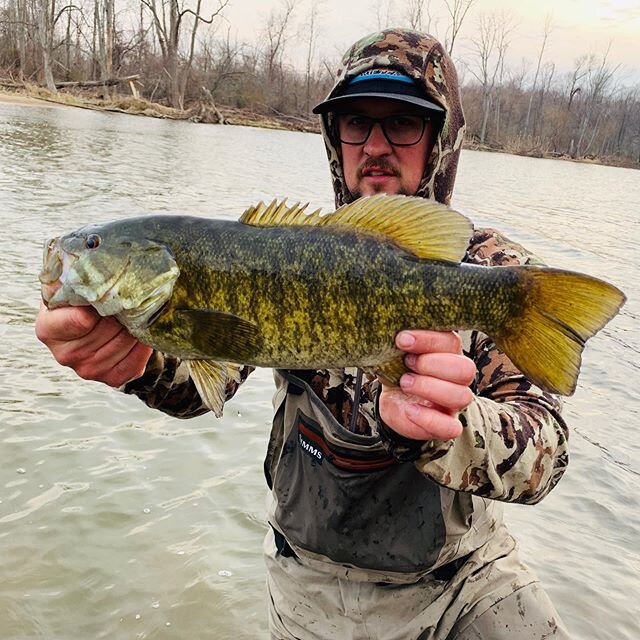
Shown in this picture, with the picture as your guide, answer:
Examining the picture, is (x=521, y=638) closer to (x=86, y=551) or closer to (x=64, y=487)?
(x=86, y=551)

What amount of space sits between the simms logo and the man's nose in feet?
5.06

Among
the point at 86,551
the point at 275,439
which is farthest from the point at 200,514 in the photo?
the point at 275,439

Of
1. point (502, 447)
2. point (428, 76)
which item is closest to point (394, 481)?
point (502, 447)

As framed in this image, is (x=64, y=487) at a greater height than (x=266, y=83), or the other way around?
(x=266, y=83)

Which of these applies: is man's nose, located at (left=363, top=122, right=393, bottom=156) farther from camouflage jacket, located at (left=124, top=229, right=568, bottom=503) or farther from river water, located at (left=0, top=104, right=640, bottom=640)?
river water, located at (left=0, top=104, right=640, bottom=640)

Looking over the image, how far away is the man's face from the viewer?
135 inches

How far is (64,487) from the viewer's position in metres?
4.57

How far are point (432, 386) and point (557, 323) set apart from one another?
44 centimetres

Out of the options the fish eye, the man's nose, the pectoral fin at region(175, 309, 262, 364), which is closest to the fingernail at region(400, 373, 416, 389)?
the pectoral fin at region(175, 309, 262, 364)

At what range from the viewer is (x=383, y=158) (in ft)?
11.3

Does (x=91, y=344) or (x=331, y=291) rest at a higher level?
(x=331, y=291)

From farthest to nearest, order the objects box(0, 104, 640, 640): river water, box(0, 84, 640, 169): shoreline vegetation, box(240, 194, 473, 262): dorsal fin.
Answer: box(0, 84, 640, 169): shoreline vegetation < box(0, 104, 640, 640): river water < box(240, 194, 473, 262): dorsal fin

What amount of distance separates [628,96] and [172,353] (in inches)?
4188

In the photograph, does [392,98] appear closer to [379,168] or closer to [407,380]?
[379,168]
